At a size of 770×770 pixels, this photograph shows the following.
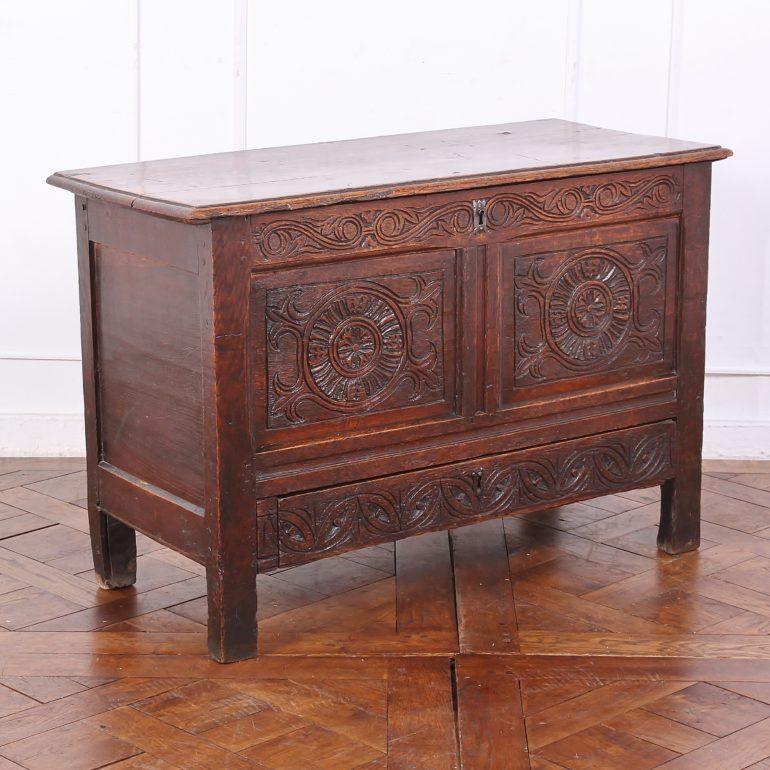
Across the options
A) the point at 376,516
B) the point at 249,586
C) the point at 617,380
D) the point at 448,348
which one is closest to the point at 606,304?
the point at 617,380

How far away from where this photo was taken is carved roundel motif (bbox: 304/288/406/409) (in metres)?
2.95

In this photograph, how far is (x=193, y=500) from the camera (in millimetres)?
2977

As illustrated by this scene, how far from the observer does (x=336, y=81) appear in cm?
422

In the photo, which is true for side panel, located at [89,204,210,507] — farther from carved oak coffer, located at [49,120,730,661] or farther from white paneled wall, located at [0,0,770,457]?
white paneled wall, located at [0,0,770,457]

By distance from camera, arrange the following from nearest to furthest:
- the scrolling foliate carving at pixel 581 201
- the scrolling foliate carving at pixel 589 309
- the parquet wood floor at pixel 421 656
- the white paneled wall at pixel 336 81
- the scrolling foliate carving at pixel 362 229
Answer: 1. the parquet wood floor at pixel 421 656
2. the scrolling foliate carving at pixel 362 229
3. the scrolling foliate carving at pixel 581 201
4. the scrolling foliate carving at pixel 589 309
5. the white paneled wall at pixel 336 81

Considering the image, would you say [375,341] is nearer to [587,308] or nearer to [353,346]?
[353,346]

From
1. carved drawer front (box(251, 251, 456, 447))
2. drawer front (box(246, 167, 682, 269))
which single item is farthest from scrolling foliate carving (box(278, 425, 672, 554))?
drawer front (box(246, 167, 682, 269))

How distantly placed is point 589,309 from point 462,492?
0.51 m

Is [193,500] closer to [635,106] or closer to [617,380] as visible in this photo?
[617,380]

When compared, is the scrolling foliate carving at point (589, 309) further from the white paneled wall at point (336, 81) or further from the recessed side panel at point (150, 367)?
the white paneled wall at point (336, 81)

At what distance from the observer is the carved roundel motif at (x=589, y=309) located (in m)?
3.26

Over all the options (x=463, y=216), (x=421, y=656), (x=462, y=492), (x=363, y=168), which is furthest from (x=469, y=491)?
(x=363, y=168)

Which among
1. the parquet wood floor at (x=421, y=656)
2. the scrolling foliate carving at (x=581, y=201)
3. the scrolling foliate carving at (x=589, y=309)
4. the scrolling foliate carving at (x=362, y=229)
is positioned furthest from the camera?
the scrolling foliate carving at (x=589, y=309)

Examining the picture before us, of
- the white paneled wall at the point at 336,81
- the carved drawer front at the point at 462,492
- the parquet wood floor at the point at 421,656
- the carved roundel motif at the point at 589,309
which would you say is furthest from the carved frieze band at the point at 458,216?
the white paneled wall at the point at 336,81
